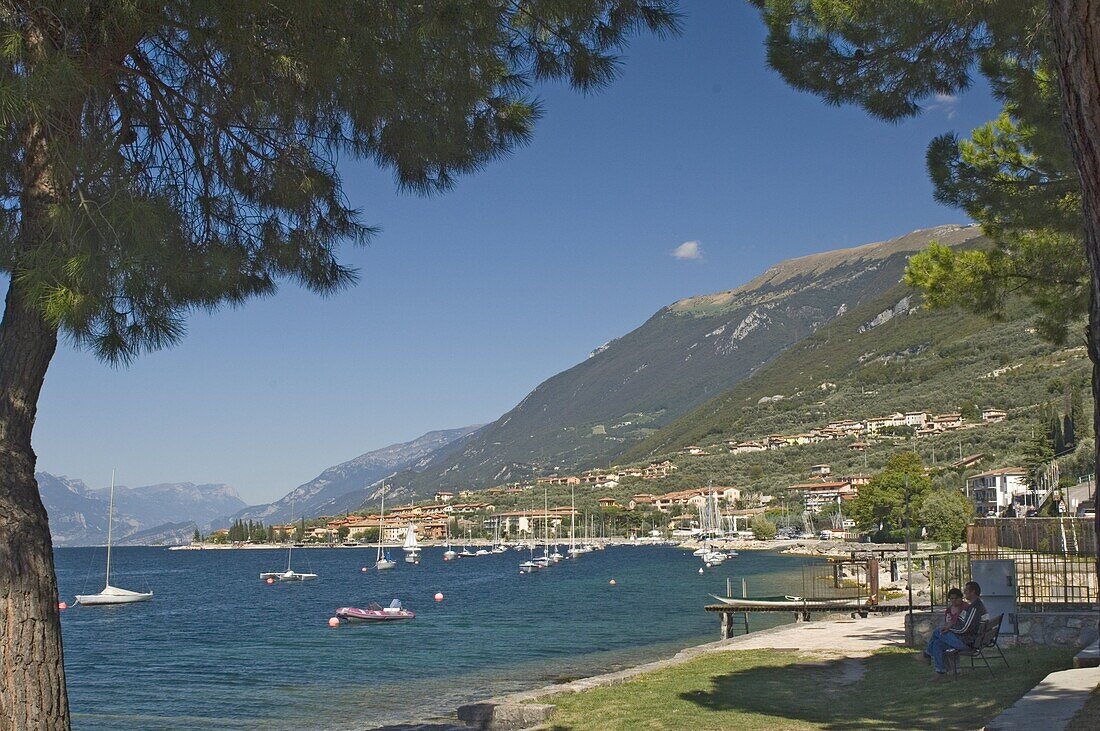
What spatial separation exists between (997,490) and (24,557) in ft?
228

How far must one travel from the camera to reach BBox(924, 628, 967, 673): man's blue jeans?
9.70 m

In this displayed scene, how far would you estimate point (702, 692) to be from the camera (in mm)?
10602

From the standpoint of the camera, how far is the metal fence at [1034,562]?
12469mm

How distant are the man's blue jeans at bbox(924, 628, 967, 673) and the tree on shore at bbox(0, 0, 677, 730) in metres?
6.62

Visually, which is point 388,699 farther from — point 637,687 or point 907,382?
point 907,382

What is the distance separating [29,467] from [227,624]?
135 ft

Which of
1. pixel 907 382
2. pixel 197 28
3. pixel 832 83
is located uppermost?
pixel 907 382

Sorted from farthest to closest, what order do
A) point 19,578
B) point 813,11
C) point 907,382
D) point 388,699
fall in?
point 907,382, point 388,699, point 813,11, point 19,578

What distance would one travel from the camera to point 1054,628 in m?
11.3

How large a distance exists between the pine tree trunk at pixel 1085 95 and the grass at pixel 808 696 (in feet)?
17.4

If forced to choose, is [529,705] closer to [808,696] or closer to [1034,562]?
[808,696]

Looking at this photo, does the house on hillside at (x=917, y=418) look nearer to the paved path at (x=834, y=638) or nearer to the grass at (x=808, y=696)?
the paved path at (x=834, y=638)

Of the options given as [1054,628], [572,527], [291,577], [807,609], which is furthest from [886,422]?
[1054,628]

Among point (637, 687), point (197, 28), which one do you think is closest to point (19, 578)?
point (197, 28)
